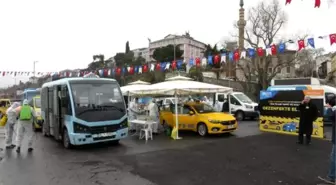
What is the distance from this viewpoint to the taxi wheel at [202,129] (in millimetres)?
13133

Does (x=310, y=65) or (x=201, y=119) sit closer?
(x=201, y=119)

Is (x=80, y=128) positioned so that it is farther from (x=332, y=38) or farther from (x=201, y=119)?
(x=332, y=38)

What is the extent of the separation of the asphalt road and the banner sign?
1545 millimetres

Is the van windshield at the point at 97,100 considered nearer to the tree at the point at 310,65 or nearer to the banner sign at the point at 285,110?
the banner sign at the point at 285,110

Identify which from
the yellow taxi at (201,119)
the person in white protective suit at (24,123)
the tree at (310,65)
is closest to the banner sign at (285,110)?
the yellow taxi at (201,119)

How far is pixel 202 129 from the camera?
43.7 ft

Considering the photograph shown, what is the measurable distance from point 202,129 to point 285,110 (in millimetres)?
3884

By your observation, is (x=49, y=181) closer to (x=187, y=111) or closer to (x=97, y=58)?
(x=187, y=111)

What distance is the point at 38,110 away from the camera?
54.2 feet

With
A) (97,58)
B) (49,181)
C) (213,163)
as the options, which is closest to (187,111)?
(213,163)

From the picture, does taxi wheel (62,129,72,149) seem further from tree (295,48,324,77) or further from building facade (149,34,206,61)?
building facade (149,34,206,61)

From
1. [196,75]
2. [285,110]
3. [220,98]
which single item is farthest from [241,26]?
[285,110]

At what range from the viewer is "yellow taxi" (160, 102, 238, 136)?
12812 mm

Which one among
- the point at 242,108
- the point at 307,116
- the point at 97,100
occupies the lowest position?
the point at 242,108
